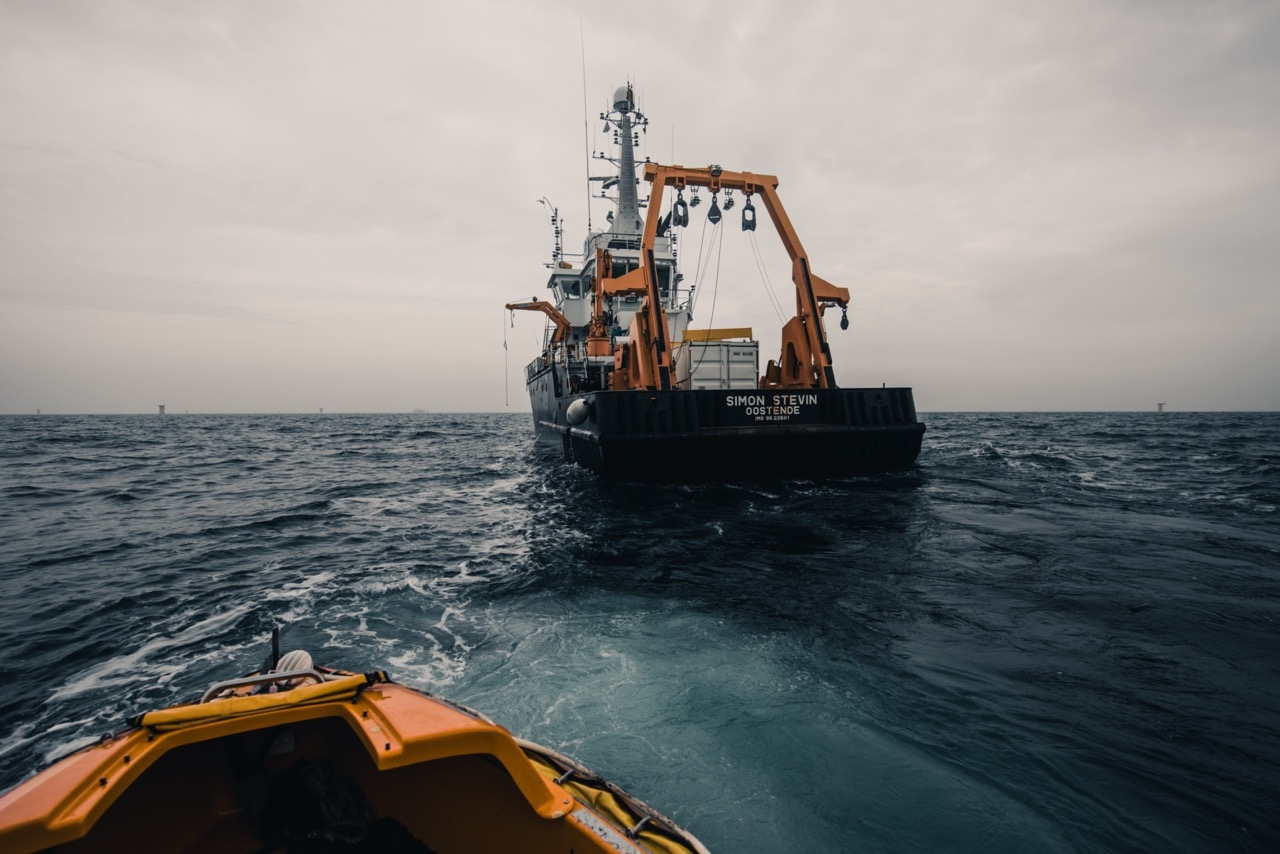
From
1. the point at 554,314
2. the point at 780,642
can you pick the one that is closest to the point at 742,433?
the point at 780,642

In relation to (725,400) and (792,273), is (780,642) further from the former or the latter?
(792,273)

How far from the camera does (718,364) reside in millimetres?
15242

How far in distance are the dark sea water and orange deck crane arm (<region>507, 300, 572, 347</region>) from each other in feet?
49.8

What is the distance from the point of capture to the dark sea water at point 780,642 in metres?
2.96

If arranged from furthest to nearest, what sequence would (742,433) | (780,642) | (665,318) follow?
(665,318) → (742,433) → (780,642)

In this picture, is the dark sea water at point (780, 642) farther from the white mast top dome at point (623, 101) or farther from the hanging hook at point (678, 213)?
the white mast top dome at point (623, 101)

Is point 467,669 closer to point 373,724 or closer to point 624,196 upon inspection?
point 373,724

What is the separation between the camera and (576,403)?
14.1 meters

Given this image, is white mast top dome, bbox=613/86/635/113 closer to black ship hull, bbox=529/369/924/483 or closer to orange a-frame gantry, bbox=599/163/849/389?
orange a-frame gantry, bbox=599/163/849/389

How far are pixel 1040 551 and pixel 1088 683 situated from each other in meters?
4.40

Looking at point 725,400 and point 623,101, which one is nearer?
point 725,400

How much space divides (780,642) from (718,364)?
1106cm

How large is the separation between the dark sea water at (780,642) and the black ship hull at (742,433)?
3.95 ft

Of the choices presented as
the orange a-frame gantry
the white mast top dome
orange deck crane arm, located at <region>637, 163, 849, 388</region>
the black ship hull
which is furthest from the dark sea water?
the white mast top dome
